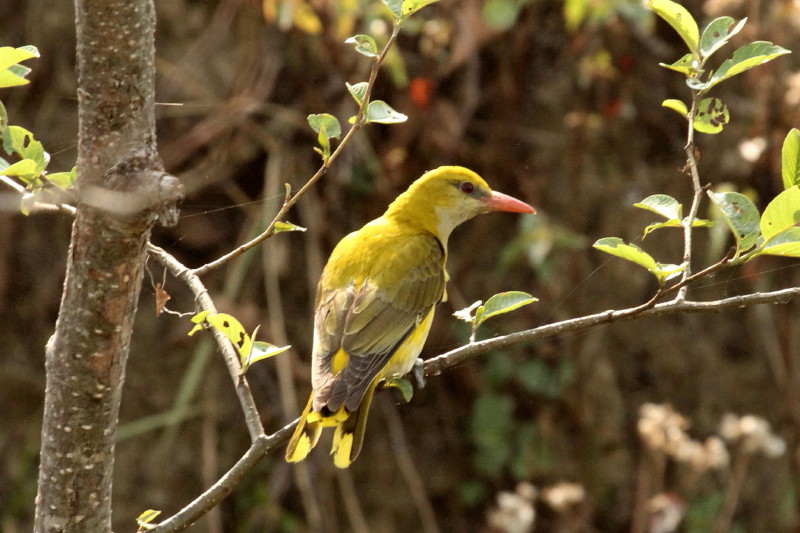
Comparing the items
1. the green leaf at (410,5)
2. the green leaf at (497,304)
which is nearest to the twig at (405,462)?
the green leaf at (497,304)

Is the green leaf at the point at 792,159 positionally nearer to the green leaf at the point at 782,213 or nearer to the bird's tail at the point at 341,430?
the green leaf at the point at 782,213

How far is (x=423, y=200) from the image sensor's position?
347cm

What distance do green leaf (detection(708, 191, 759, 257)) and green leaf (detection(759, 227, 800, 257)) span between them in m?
0.03

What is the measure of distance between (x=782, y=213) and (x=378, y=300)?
1.43 meters

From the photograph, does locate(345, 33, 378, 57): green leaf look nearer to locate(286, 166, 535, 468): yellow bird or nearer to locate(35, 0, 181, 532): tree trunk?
locate(35, 0, 181, 532): tree trunk

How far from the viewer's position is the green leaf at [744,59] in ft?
5.67

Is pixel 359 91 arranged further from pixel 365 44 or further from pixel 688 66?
pixel 688 66

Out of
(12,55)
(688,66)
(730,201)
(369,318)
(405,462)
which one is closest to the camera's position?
(12,55)

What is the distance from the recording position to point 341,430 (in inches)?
99.3

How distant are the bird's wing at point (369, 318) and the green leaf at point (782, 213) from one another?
111 cm

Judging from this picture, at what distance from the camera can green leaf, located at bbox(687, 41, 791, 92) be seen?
5.67 ft

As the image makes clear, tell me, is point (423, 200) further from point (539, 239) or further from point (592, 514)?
point (592, 514)

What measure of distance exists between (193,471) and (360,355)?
2.29 metres

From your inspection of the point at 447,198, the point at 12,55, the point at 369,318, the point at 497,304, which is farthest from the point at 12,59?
the point at 447,198
